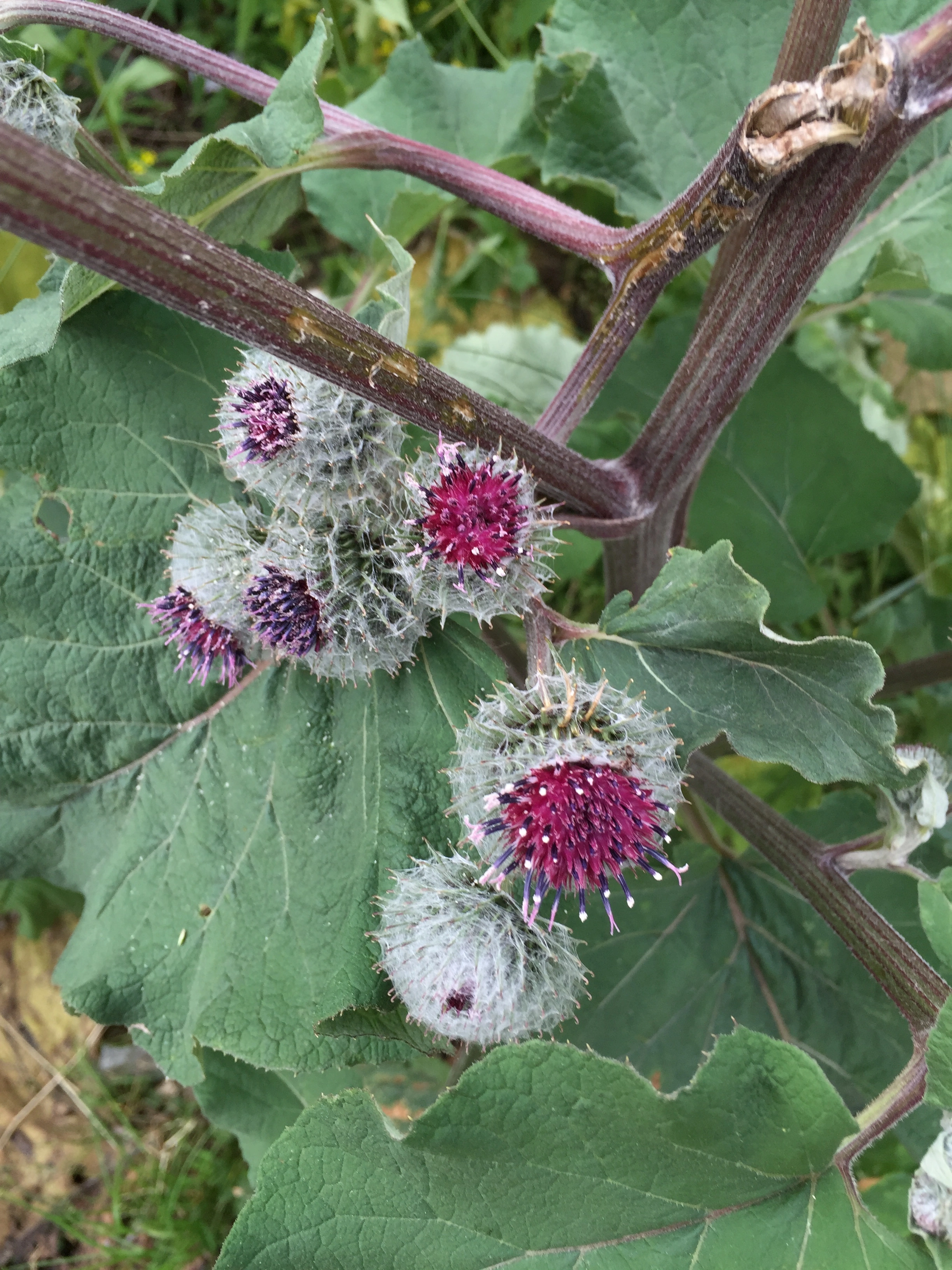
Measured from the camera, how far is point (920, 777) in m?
1.60

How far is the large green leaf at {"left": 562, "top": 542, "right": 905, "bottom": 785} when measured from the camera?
1.47m

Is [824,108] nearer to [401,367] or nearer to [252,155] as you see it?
[401,367]

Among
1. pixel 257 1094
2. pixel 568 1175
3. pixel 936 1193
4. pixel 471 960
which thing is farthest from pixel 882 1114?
pixel 257 1094

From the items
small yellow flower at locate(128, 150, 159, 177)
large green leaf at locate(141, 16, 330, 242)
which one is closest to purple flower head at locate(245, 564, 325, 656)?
large green leaf at locate(141, 16, 330, 242)

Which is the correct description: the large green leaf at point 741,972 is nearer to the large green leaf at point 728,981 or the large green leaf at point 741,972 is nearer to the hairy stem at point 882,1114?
the large green leaf at point 728,981

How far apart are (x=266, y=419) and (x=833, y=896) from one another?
1.37 m

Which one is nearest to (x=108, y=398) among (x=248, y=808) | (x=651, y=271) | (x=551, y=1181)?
(x=248, y=808)

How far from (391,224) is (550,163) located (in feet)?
1.58

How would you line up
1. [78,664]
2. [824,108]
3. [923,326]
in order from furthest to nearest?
[923,326], [78,664], [824,108]

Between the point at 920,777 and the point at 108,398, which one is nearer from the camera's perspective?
the point at 920,777

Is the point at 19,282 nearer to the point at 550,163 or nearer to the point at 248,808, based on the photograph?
the point at 550,163

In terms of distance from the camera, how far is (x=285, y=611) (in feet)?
5.32

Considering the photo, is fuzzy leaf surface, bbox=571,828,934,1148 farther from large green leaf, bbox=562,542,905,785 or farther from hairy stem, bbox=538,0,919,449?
hairy stem, bbox=538,0,919,449

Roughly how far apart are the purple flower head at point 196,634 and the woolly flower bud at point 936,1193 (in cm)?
142
